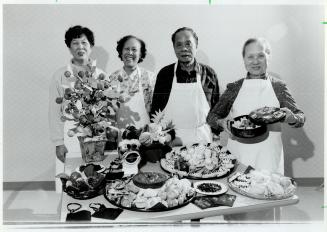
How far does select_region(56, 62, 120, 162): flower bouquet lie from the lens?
2.32m

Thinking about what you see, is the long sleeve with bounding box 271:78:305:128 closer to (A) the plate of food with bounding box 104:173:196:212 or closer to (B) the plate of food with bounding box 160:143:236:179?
(B) the plate of food with bounding box 160:143:236:179

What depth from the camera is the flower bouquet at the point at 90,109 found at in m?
2.32

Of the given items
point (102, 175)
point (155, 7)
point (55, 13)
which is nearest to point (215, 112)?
point (155, 7)

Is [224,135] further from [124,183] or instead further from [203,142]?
[124,183]

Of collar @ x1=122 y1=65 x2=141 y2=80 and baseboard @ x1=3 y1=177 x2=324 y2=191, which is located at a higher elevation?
collar @ x1=122 y1=65 x2=141 y2=80

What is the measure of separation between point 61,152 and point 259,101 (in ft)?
4.60

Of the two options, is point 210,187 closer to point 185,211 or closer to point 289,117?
point 185,211

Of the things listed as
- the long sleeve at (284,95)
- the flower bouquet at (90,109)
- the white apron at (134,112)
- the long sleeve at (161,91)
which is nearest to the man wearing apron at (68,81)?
the flower bouquet at (90,109)

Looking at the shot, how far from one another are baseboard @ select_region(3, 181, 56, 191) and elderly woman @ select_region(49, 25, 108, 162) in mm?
218

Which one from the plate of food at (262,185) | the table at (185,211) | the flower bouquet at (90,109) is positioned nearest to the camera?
the table at (185,211)

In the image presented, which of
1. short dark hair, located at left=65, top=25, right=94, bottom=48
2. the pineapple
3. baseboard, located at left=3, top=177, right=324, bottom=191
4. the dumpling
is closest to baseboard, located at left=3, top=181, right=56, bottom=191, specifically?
baseboard, located at left=3, top=177, right=324, bottom=191

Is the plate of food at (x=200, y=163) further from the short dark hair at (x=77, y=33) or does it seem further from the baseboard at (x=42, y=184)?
the short dark hair at (x=77, y=33)

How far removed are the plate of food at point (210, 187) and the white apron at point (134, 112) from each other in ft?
2.39

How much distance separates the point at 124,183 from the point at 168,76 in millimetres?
897
